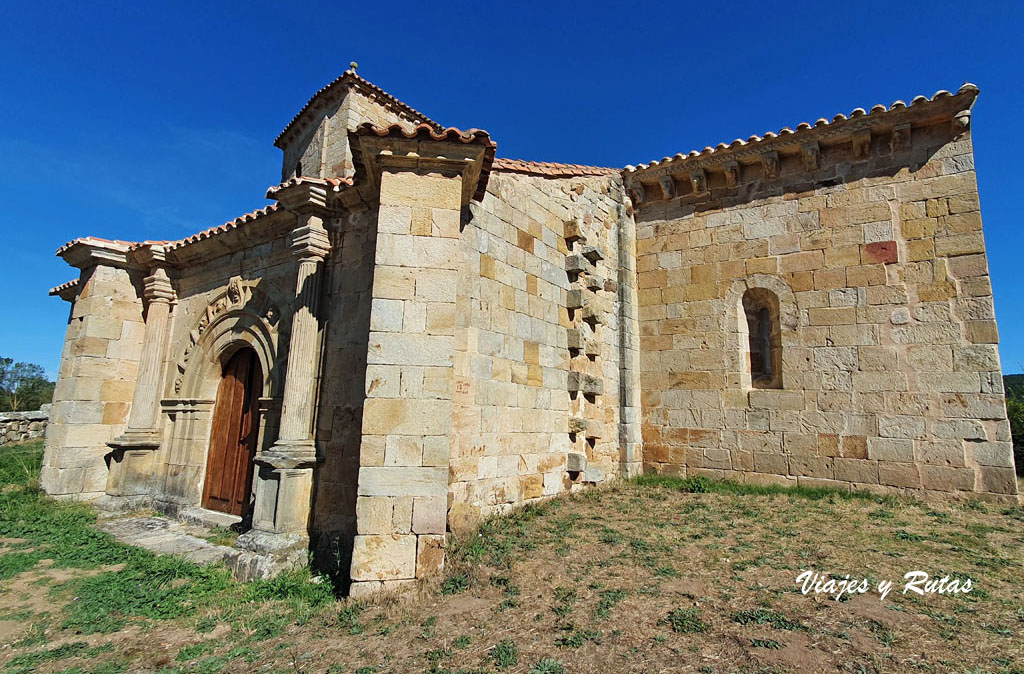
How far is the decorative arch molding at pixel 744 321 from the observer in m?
7.75

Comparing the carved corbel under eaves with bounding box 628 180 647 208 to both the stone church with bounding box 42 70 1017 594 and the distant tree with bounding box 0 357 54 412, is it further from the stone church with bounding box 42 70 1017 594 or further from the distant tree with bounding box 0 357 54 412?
the distant tree with bounding box 0 357 54 412

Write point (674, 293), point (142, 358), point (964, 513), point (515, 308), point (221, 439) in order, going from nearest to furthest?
point (964, 513) → point (515, 308) → point (221, 439) → point (142, 358) → point (674, 293)

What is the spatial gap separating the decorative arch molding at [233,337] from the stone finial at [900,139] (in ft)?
28.2

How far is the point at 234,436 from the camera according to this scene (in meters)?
7.20

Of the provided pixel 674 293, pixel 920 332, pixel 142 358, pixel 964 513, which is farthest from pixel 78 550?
pixel 920 332

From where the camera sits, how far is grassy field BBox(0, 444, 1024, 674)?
3.10m

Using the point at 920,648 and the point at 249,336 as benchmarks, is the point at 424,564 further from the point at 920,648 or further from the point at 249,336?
the point at 249,336

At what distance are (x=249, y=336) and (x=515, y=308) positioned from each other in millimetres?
3604

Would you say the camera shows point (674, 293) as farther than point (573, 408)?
Yes

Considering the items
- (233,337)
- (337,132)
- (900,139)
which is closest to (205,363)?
(233,337)

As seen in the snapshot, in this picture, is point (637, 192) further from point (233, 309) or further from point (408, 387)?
point (233, 309)

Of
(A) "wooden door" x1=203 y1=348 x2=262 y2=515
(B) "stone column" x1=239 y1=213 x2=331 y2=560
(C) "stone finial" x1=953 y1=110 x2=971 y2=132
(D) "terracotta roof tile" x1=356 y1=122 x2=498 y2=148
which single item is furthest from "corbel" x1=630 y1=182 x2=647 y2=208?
(A) "wooden door" x1=203 y1=348 x2=262 y2=515

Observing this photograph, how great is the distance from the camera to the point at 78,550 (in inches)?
221

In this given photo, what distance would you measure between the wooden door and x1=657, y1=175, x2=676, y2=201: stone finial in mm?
7104
